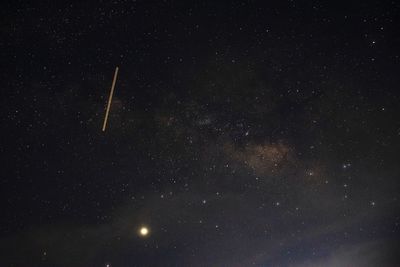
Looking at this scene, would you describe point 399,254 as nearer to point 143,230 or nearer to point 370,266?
point 370,266

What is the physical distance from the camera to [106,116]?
1462 centimetres

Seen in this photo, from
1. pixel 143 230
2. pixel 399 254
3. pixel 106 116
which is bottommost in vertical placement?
pixel 143 230

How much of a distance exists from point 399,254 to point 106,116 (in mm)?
105641

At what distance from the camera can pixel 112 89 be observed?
45.9 ft

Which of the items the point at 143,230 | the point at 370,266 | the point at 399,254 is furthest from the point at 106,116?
the point at 370,266

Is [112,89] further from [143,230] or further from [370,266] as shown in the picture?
[370,266]

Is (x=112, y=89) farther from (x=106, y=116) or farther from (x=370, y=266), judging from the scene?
(x=370, y=266)

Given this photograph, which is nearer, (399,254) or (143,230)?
(143,230)

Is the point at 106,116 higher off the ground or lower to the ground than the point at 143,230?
higher

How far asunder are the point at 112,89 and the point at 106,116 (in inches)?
53.5

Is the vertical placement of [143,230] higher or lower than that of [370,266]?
lower

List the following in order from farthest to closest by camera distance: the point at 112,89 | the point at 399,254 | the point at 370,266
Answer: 1. the point at 370,266
2. the point at 399,254
3. the point at 112,89

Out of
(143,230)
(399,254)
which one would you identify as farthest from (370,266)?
(143,230)

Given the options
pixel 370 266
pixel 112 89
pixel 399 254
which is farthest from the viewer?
pixel 370 266
